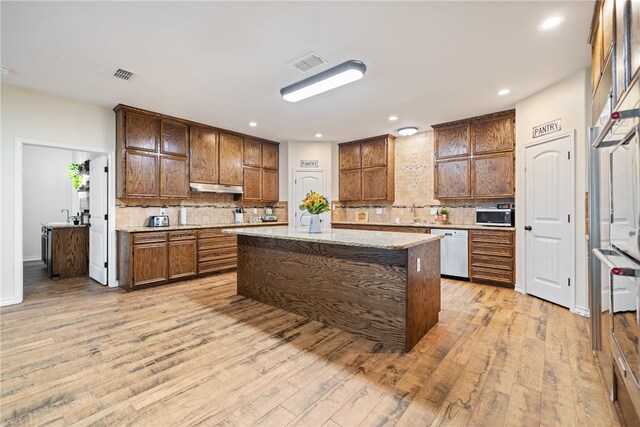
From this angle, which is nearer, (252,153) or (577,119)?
(577,119)

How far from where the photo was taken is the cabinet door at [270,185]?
20.2ft

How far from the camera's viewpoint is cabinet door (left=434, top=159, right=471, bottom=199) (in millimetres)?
4727

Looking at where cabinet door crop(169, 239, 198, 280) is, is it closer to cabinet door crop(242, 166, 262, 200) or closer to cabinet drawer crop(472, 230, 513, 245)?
cabinet door crop(242, 166, 262, 200)

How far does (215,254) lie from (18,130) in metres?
2.95

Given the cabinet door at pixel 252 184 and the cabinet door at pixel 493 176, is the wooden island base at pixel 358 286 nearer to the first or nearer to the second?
the cabinet door at pixel 493 176

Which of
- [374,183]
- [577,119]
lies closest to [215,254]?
[374,183]

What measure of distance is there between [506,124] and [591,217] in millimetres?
2744

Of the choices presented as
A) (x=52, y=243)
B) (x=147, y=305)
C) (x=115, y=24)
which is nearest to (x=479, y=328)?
(x=147, y=305)

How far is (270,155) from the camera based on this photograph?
20.7 ft

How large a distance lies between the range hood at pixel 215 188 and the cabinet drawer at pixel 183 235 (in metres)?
0.84

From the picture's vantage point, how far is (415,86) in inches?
137

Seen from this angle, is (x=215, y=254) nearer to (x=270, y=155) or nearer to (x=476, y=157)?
(x=270, y=155)

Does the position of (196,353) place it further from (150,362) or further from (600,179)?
(600,179)

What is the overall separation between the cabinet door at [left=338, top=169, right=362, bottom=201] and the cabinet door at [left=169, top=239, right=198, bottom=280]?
3.20 metres
